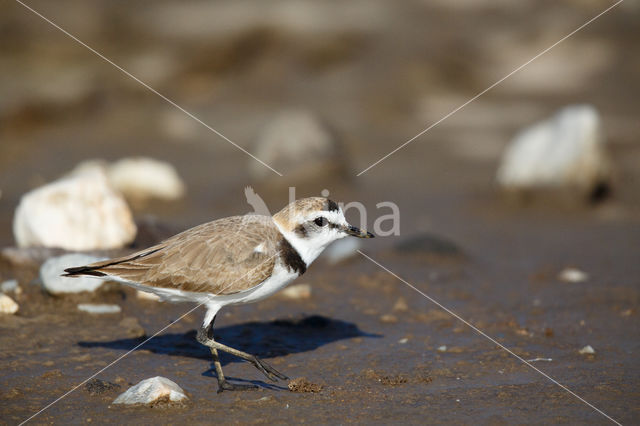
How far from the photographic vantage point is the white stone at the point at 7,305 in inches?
289

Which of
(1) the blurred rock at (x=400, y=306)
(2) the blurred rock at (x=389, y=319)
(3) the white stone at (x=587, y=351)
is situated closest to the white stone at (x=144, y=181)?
(1) the blurred rock at (x=400, y=306)

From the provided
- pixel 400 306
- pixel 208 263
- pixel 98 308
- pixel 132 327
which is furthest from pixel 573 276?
pixel 98 308

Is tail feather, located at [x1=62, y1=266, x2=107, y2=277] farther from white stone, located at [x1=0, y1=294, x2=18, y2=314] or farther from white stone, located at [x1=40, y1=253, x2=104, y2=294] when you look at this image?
white stone, located at [x1=0, y1=294, x2=18, y2=314]

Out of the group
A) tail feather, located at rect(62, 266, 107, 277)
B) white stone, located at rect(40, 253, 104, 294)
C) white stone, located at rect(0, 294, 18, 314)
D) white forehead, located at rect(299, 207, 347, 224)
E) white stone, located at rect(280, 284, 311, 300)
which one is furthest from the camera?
white stone, located at rect(280, 284, 311, 300)

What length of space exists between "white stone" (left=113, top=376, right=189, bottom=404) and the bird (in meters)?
0.53

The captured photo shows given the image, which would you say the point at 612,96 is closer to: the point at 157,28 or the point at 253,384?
the point at 157,28

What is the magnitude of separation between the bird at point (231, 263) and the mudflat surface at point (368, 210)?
0.63m

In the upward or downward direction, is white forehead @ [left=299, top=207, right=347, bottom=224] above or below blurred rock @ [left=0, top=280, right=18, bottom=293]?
above

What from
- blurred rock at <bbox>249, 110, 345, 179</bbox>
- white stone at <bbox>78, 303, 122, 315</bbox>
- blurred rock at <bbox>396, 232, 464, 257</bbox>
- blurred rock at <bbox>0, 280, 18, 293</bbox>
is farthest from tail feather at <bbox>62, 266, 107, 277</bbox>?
blurred rock at <bbox>249, 110, 345, 179</bbox>

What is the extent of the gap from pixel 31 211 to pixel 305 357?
3.83 m

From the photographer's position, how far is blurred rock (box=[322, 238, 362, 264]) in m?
9.86

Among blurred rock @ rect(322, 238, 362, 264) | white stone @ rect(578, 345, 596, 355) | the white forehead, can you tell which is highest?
the white forehead

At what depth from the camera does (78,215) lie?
8688 mm

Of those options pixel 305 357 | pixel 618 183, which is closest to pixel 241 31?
pixel 618 183
